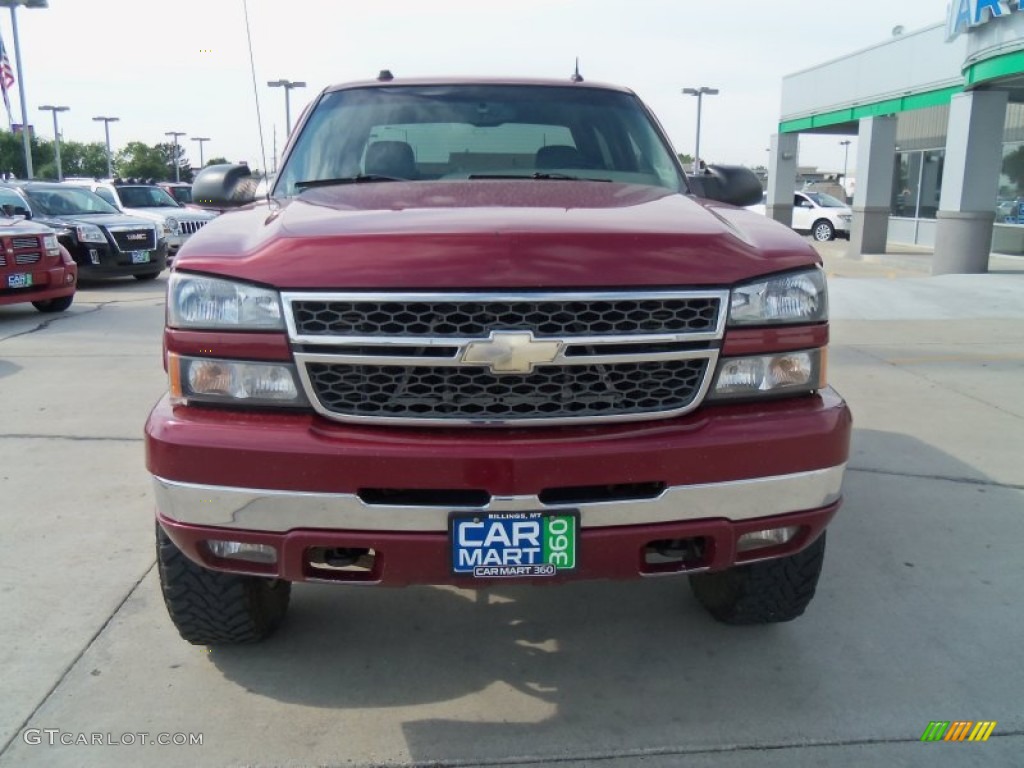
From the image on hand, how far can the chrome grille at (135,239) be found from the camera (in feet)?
44.9

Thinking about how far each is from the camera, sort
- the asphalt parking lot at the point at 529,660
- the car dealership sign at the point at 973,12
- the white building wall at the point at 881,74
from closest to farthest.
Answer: the asphalt parking lot at the point at 529,660
the car dealership sign at the point at 973,12
the white building wall at the point at 881,74

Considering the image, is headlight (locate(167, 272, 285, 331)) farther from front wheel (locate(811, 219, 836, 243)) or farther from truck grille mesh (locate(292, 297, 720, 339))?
front wheel (locate(811, 219, 836, 243))

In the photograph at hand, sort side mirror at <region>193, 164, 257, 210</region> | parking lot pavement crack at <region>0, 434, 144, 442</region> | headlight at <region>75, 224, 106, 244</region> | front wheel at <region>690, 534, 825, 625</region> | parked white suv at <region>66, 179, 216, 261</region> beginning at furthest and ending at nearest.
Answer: parked white suv at <region>66, 179, 216, 261</region>
headlight at <region>75, 224, 106, 244</region>
parking lot pavement crack at <region>0, 434, 144, 442</region>
side mirror at <region>193, 164, 257, 210</region>
front wheel at <region>690, 534, 825, 625</region>

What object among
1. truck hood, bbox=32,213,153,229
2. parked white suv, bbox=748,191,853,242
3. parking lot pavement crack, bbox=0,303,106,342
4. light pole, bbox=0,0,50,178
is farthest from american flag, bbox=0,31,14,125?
parked white suv, bbox=748,191,853,242

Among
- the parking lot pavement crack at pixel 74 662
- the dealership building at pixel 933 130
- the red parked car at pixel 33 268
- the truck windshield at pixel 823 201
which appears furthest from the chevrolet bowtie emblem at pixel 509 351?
the truck windshield at pixel 823 201

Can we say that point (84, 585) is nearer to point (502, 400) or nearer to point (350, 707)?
point (350, 707)

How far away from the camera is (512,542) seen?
93.6 inches

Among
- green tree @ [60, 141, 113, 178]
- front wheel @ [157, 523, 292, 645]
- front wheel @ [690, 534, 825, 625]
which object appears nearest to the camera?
front wheel @ [157, 523, 292, 645]

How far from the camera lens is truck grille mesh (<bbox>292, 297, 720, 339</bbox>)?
2344mm

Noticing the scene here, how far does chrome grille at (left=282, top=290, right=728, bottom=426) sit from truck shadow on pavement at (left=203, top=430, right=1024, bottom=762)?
93 cm

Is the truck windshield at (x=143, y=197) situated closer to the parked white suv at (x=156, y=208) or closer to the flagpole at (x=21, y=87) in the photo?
the parked white suv at (x=156, y=208)

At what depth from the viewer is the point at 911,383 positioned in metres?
6.96

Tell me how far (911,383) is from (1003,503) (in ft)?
8.72

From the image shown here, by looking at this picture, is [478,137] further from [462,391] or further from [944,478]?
[944,478]
